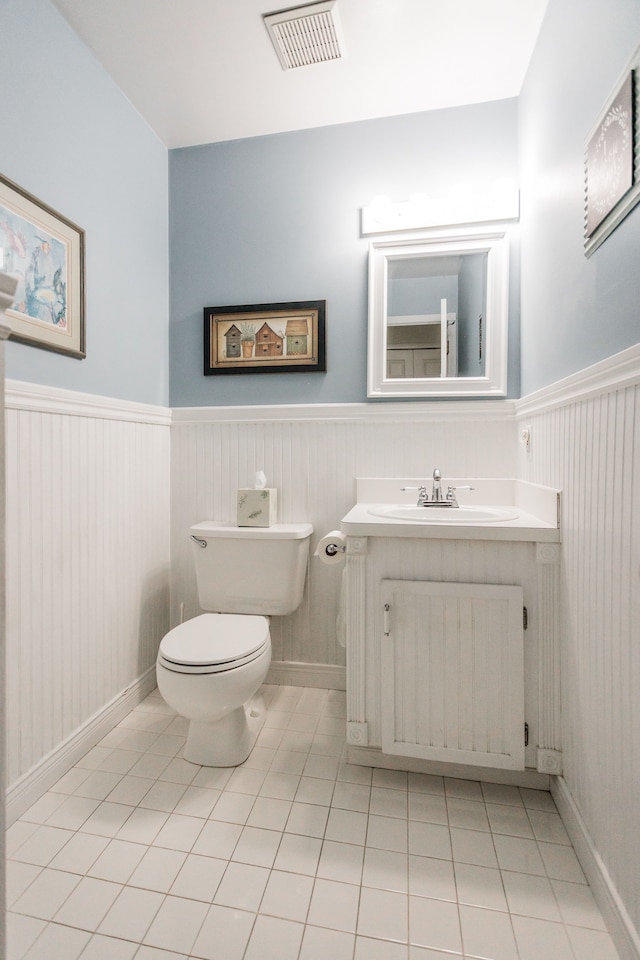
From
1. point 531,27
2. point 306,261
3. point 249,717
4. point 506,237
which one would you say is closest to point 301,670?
point 249,717

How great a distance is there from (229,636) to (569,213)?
63.3 inches

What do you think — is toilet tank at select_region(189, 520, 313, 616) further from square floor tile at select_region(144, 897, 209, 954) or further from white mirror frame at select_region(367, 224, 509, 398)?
square floor tile at select_region(144, 897, 209, 954)

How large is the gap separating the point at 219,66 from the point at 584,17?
3.94 ft

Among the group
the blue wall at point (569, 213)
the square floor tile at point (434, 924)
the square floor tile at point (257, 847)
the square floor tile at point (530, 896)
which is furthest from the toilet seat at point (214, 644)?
the blue wall at point (569, 213)

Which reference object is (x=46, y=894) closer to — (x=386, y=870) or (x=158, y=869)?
(x=158, y=869)

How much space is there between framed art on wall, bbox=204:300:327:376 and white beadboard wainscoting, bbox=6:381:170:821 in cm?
41

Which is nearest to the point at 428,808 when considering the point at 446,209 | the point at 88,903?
the point at 88,903

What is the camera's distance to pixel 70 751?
155 centimetres

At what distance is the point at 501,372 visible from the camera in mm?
1921

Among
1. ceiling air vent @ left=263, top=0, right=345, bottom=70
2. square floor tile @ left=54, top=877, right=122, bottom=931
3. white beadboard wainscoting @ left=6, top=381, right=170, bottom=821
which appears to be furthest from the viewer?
ceiling air vent @ left=263, top=0, right=345, bottom=70

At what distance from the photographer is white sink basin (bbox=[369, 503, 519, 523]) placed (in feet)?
5.32

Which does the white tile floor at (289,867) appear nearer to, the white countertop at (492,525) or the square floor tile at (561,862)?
the square floor tile at (561,862)

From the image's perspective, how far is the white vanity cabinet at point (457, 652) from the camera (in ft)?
4.53

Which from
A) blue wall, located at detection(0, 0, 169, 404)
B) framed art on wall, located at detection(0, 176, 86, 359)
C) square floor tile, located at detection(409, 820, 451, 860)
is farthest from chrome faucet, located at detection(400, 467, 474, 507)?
framed art on wall, located at detection(0, 176, 86, 359)
